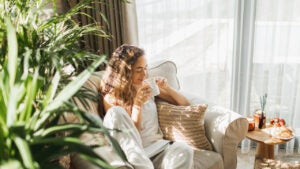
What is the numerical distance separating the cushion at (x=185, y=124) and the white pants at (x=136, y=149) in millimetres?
177

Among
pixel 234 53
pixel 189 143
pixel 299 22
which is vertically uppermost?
pixel 299 22

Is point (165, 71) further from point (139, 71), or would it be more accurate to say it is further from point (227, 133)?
point (227, 133)

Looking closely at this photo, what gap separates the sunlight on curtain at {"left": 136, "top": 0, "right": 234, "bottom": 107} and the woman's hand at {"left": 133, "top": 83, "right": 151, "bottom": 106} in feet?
2.85

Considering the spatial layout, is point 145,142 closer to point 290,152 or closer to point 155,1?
point 155,1

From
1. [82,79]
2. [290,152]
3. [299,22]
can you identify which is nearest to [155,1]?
[299,22]

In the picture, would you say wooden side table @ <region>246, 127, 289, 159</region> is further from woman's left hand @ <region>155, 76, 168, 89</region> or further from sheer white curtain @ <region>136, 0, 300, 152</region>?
woman's left hand @ <region>155, 76, 168, 89</region>

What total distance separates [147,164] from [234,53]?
1424 mm

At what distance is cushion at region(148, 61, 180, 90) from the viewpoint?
2.41m

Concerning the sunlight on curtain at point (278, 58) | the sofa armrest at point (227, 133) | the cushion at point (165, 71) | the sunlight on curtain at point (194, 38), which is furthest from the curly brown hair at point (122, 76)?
the sunlight on curtain at point (278, 58)

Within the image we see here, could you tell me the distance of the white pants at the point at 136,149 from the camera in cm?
176

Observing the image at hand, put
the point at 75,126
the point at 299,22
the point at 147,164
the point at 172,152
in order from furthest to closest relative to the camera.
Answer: the point at 299,22 → the point at 172,152 → the point at 147,164 → the point at 75,126

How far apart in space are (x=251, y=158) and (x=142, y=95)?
1294 millimetres

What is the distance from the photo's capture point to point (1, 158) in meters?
0.90

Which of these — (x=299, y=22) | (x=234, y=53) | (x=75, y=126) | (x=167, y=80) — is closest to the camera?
(x=75, y=126)
